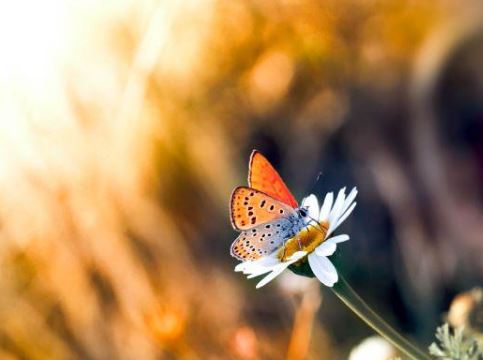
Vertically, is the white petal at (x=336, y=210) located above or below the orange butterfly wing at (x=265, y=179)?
below

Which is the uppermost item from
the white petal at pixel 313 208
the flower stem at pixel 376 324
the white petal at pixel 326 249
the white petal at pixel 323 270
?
the white petal at pixel 313 208

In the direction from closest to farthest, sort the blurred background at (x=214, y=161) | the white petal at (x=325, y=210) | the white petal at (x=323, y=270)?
the white petal at (x=323, y=270)
the white petal at (x=325, y=210)
the blurred background at (x=214, y=161)

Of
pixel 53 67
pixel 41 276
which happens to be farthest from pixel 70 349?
pixel 53 67

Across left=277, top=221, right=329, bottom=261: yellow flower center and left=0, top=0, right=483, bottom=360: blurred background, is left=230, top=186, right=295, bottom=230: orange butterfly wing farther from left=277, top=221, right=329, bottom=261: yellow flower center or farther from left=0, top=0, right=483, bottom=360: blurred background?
left=0, top=0, right=483, bottom=360: blurred background

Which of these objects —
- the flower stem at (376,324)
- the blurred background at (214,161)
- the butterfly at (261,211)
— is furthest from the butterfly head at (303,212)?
the blurred background at (214,161)

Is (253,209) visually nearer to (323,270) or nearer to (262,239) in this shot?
(262,239)

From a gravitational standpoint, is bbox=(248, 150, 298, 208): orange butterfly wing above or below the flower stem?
above

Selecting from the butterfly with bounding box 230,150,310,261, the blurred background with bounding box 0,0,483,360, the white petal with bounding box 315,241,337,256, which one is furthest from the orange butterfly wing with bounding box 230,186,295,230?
the blurred background with bounding box 0,0,483,360

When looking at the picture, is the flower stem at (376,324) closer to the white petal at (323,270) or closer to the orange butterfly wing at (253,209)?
the white petal at (323,270)
